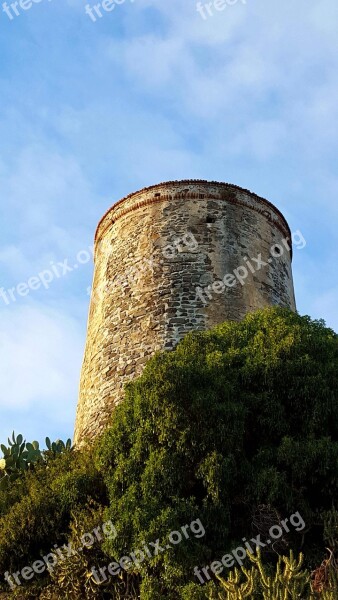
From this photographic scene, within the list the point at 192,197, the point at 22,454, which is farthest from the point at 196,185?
the point at 22,454

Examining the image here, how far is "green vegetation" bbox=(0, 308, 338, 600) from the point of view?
818cm

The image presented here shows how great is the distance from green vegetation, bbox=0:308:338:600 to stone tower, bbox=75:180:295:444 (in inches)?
94.3

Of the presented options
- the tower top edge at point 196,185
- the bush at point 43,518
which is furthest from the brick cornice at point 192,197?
the bush at point 43,518

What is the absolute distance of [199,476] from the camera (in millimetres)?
8523

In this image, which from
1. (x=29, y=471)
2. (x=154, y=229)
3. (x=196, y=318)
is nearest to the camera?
(x=29, y=471)

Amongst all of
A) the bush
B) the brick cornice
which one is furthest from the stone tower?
the bush

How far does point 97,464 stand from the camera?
9.42m

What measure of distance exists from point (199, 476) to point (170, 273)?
17.1 feet

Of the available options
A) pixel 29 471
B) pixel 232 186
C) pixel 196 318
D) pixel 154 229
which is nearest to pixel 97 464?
pixel 29 471

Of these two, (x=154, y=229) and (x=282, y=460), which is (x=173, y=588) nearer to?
(x=282, y=460)

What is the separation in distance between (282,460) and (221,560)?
1369 millimetres

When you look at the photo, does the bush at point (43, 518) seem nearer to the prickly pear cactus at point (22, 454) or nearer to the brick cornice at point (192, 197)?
the prickly pear cactus at point (22, 454)

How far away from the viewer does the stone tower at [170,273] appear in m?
12.4

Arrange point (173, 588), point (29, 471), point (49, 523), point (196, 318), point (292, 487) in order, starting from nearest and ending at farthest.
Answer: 1. point (173, 588)
2. point (292, 487)
3. point (49, 523)
4. point (29, 471)
5. point (196, 318)
